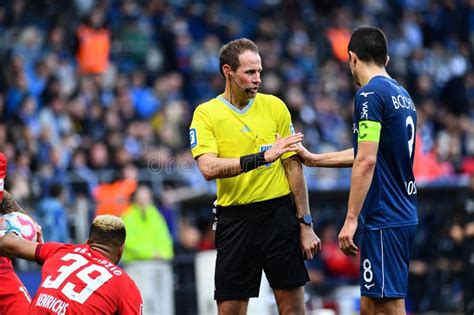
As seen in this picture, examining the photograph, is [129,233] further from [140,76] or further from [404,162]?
[404,162]

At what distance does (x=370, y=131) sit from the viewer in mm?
7207

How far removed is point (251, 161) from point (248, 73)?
0.67 m

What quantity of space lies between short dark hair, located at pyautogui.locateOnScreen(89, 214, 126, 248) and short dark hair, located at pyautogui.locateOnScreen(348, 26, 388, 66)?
1.96m

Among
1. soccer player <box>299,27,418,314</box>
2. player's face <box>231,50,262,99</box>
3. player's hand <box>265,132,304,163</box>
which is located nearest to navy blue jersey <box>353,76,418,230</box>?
soccer player <box>299,27,418,314</box>

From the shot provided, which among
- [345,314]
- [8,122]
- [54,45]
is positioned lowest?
[345,314]

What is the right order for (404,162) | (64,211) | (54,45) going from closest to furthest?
(404,162)
(64,211)
(54,45)

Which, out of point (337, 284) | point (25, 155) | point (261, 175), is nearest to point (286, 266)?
point (261, 175)

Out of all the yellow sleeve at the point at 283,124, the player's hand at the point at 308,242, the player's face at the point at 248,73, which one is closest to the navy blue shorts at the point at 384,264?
the player's hand at the point at 308,242

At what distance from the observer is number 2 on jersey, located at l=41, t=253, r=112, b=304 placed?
267 inches

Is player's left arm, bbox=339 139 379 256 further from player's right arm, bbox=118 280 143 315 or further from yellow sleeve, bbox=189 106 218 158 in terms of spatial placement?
player's right arm, bbox=118 280 143 315

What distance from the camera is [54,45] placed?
1808 cm

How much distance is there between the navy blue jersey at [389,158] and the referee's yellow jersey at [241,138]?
691 millimetres

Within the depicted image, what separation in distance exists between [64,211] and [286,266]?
22.5 ft

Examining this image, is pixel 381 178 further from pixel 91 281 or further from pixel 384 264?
pixel 91 281
